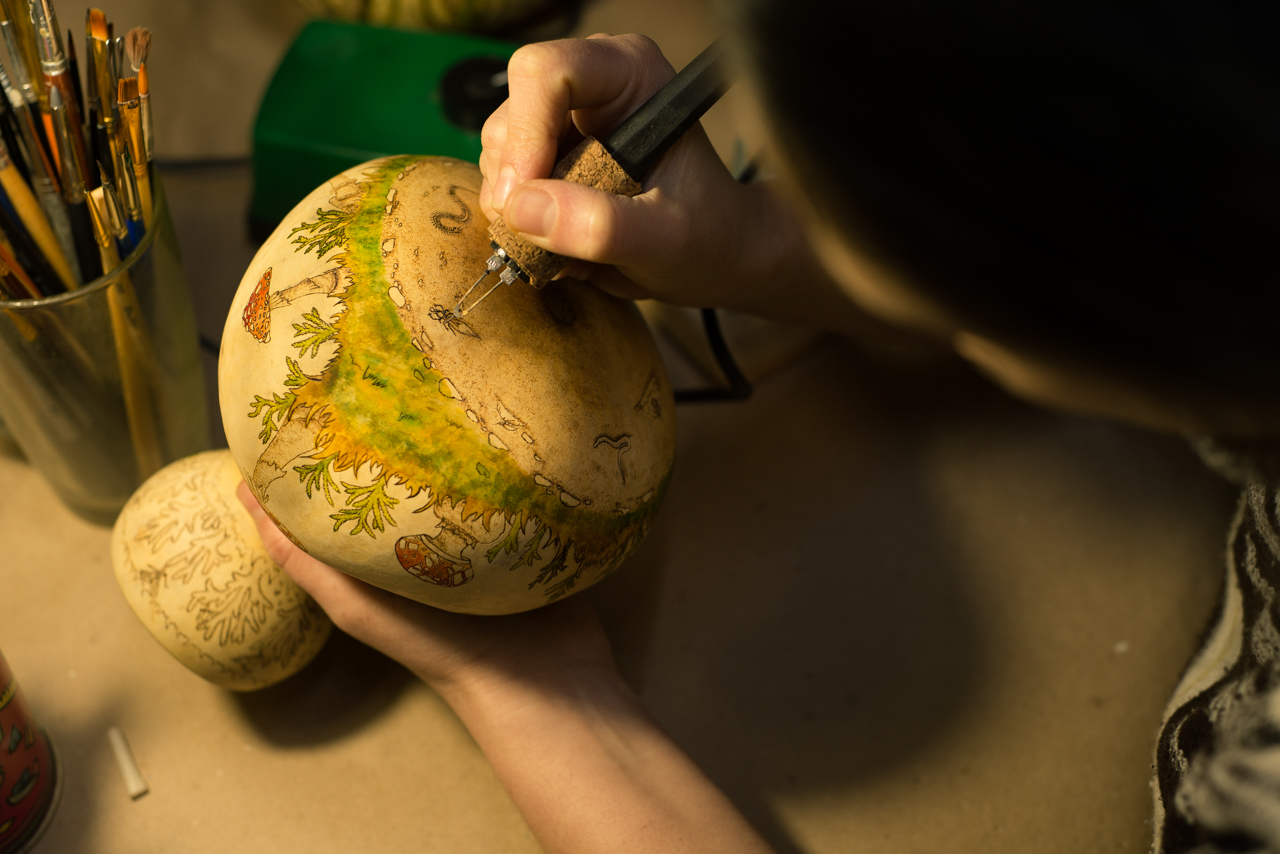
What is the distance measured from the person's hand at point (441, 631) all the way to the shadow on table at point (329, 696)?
7 cm

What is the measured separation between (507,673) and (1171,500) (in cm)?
67

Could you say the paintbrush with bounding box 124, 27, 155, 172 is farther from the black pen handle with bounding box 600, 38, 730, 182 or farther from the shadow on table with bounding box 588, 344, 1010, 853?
the shadow on table with bounding box 588, 344, 1010, 853

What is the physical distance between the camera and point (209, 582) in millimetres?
605

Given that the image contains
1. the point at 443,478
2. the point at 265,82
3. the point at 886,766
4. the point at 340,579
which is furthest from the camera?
the point at 265,82

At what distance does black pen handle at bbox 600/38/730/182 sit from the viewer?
1.53 ft

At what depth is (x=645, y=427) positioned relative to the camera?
22.1 inches

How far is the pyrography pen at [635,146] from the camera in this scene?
46 centimetres

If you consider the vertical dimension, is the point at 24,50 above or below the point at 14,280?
above

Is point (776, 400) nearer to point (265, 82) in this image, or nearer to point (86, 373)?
point (86, 373)

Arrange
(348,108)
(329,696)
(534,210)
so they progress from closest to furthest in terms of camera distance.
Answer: (534,210) < (329,696) < (348,108)

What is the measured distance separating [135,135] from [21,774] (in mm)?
416

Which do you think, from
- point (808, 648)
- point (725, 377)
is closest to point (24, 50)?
point (725, 377)

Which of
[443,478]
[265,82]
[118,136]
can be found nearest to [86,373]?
[118,136]

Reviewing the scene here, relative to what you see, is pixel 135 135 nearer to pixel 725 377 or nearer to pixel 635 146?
pixel 635 146
